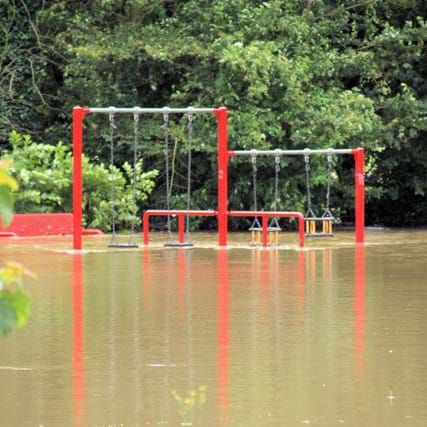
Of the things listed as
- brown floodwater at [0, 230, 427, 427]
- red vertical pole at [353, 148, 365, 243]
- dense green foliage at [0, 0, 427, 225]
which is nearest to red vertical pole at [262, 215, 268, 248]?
red vertical pole at [353, 148, 365, 243]

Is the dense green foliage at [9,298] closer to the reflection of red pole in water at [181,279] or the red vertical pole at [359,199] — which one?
the reflection of red pole in water at [181,279]

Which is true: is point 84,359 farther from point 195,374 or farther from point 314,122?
point 314,122

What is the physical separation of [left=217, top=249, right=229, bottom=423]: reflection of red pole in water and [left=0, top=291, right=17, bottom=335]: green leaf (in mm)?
3750

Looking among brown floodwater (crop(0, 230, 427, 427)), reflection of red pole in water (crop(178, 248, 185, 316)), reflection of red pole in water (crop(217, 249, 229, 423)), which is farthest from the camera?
reflection of red pole in water (crop(178, 248, 185, 316))

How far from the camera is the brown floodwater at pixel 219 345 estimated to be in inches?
306

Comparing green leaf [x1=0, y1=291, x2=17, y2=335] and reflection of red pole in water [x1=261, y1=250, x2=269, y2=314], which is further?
reflection of red pole in water [x1=261, y1=250, x2=269, y2=314]

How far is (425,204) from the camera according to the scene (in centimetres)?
2997

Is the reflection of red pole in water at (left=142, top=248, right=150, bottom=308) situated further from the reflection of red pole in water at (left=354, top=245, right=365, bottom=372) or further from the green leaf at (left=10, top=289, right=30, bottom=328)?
the green leaf at (left=10, top=289, right=30, bottom=328)

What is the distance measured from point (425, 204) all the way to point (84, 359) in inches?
823

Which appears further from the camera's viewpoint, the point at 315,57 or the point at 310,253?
the point at 315,57

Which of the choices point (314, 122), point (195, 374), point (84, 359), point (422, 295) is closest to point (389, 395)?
point (195, 374)

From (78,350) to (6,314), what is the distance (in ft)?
21.8

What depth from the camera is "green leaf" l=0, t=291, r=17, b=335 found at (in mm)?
3711

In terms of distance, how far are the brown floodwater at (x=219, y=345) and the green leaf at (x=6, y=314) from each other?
360 cm
